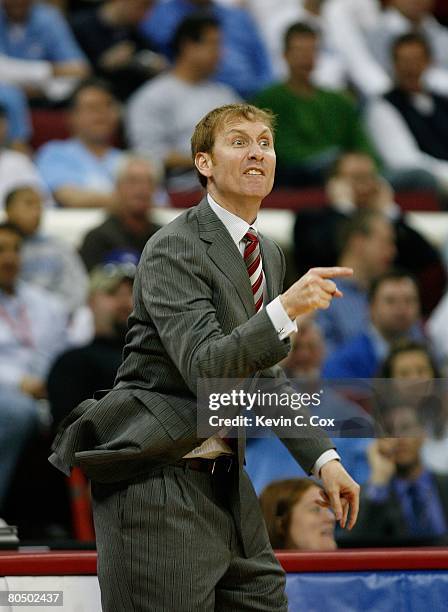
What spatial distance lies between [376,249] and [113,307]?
166 cm

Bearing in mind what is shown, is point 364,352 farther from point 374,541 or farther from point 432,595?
point 432,595

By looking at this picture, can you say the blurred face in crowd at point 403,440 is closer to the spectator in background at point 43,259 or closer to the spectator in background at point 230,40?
the spectator in background at point 43,259

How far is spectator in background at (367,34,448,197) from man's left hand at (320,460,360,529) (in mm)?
5634

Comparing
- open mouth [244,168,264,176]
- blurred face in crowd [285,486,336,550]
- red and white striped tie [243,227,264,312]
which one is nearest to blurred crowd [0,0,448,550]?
blurred face in crowd [285,486,336,550]

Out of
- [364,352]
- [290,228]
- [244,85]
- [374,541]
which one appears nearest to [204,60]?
[244,85]

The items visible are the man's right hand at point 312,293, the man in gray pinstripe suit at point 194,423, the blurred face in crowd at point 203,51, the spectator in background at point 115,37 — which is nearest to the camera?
the man's right hand at point 312,293

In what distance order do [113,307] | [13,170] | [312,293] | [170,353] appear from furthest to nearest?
1. [13,170]
2. [113,307]
3. [170,353]
4. [312,293]

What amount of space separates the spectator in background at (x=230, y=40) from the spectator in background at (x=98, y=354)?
127 inches

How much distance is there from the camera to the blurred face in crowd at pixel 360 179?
22.6 ft

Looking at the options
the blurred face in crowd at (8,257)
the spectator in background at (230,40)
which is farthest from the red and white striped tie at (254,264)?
the spectator in background at (230,40)

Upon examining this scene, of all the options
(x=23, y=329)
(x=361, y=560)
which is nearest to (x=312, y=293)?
(x=361, y=560)

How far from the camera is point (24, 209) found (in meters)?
6.05

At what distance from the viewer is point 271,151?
2.51 metres

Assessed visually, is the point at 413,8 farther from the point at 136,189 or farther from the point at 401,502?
the point at 401,502
